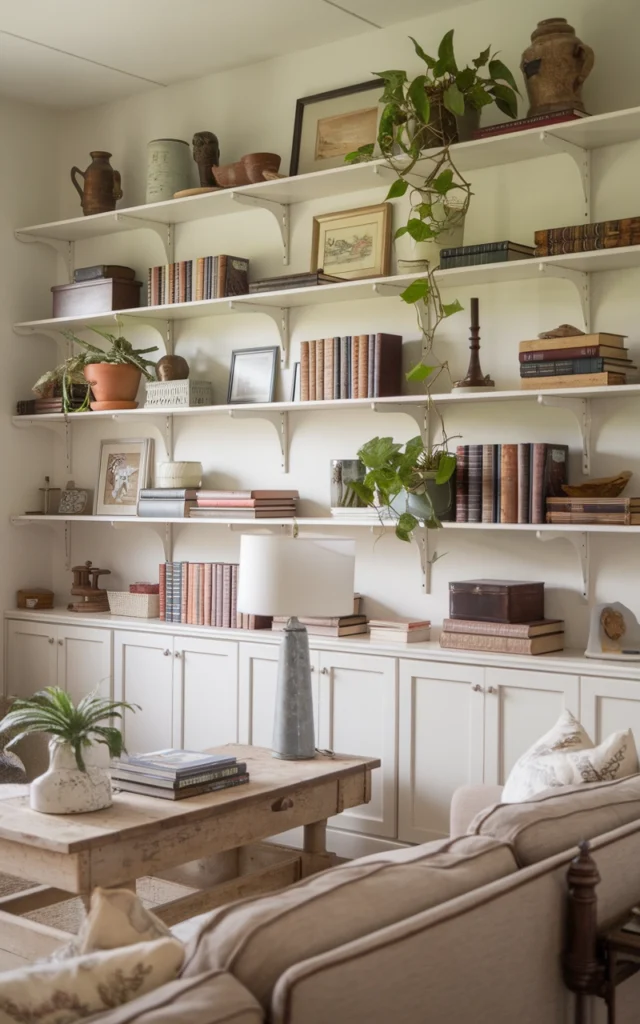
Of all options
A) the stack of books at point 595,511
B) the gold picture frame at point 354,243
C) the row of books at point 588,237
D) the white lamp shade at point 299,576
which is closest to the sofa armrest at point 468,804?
the white lamp shade at point 299,576

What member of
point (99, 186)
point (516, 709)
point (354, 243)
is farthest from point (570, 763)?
point (99, 186)

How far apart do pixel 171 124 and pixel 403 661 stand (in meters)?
2.60

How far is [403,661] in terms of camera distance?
13.2 feet

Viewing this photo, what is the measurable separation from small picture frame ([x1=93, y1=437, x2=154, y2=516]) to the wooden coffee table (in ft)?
5.45

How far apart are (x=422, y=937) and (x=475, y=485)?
241 centimetres

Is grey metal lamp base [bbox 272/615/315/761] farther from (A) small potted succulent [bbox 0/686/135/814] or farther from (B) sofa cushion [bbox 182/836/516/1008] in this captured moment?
(B) sofa cushion [bbox 182/836/516/1008]

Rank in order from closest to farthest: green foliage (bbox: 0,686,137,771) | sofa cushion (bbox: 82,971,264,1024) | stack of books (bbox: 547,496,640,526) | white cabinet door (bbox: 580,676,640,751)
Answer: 1. sofa cushion (bbox: 82,971,264,1024)
2. green foliage (bbox: 0,686,137,771)
3. white cabinet door (bbox: 580,676,640,751)
4. stack of books (bbox: 547,496,640,526)

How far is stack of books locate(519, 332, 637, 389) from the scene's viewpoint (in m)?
3.65

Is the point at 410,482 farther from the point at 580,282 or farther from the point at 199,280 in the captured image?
the point at 199,280

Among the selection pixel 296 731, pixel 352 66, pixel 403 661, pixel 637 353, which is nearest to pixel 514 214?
pixel 637 353

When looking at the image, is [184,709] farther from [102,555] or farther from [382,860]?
[382,860]

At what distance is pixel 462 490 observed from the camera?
399 centimetres

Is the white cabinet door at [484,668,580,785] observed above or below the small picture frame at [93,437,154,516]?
below

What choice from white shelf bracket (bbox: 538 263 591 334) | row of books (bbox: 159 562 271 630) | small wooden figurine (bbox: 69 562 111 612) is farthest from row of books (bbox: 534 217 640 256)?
small wooden figurine (bbox: 69 562 111 612)
